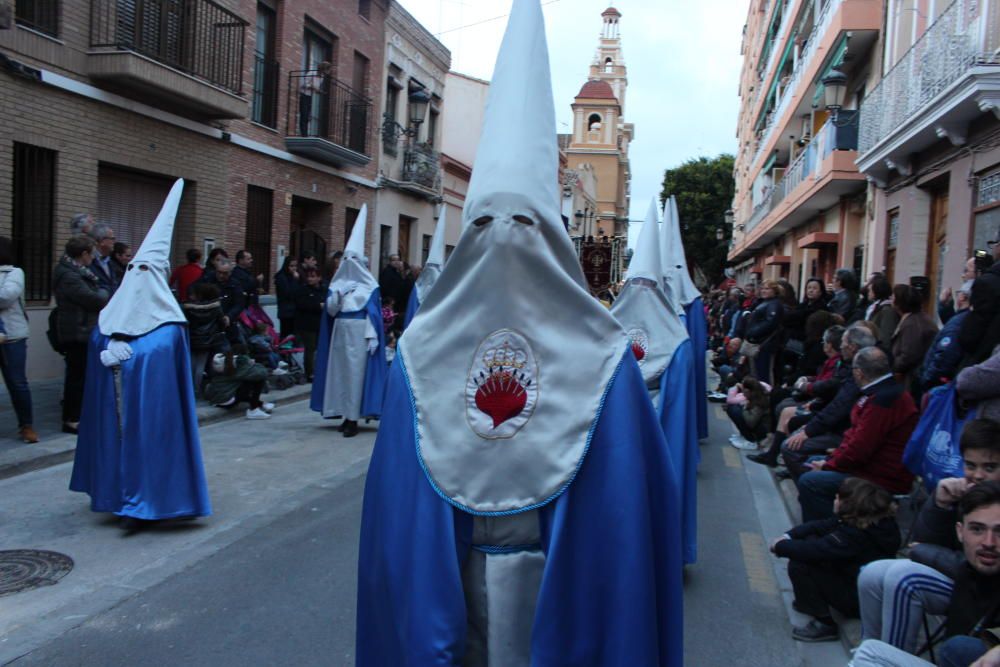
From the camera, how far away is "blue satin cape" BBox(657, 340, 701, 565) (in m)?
5.05

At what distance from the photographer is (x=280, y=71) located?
17641 mm

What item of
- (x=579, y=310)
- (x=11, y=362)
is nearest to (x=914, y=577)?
(x=579, y=310)

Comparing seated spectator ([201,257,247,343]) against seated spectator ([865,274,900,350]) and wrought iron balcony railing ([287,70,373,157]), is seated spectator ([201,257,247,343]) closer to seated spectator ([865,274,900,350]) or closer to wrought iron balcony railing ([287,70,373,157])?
wrought iron balcony railing ([287,70,373,157])

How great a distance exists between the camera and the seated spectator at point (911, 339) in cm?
785

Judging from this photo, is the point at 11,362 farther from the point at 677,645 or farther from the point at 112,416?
the point at 677,645

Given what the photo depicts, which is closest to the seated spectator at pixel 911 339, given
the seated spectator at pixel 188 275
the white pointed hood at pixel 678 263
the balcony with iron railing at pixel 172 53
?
the white pointed hood at pixel 678 263

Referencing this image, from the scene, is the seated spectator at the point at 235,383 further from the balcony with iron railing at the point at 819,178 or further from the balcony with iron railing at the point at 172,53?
the balcony with iron railing at the point at 819,178

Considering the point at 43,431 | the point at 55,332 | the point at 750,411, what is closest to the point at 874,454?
the point at 750,411

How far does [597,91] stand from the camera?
260 ft

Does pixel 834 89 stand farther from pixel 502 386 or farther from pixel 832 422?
pixel 502 386

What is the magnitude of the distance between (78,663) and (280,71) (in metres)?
15.6

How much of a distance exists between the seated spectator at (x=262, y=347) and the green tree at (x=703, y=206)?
Answer: 50.3m

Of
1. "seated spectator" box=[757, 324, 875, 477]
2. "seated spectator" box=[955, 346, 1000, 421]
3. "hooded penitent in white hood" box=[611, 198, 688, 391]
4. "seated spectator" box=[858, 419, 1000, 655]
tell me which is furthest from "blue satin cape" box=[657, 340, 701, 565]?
"seated spectator" box=[757, 324, 875, 477]

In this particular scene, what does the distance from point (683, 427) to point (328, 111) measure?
16.4 metres
